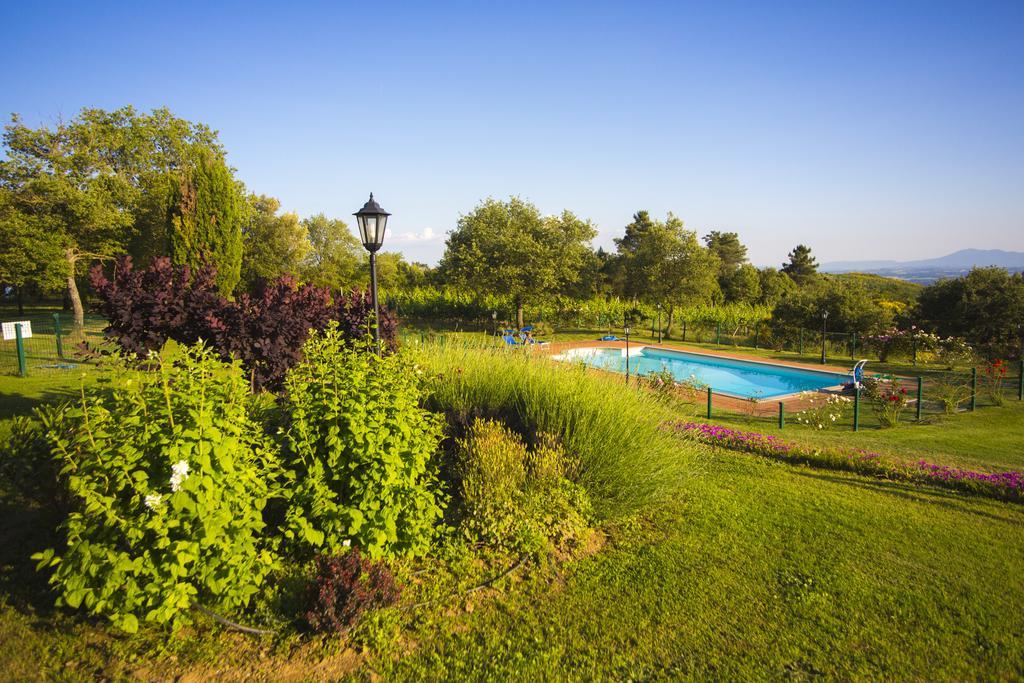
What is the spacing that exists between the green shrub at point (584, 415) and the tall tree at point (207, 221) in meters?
14.1

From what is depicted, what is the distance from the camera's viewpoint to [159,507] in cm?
258

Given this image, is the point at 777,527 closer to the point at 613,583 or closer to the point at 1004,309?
the point at 613,583

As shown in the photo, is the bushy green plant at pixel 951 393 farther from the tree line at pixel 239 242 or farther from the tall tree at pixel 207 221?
the tall tree at pixel 207 221

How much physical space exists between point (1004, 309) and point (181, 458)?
61.6 feet

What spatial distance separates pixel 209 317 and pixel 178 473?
18.2 feet

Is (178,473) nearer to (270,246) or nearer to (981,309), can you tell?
(981,309)

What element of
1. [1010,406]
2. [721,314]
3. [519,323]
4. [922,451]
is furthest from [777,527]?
[721,314]

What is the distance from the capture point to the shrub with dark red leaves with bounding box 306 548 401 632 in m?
2.85

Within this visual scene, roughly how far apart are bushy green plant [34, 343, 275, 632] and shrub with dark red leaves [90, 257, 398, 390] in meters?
4.42

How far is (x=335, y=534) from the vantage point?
10.7ft

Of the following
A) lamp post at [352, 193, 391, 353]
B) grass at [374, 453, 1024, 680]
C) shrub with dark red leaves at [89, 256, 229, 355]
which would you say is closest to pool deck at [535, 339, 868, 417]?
lamp post at [352, 193, 391, 353]

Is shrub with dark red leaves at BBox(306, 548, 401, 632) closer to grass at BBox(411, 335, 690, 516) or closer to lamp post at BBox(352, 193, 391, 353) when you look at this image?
grass at BBox(411, 335, 690, 516)

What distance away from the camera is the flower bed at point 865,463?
5.39 m

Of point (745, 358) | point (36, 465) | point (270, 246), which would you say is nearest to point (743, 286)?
point (745, 358)
